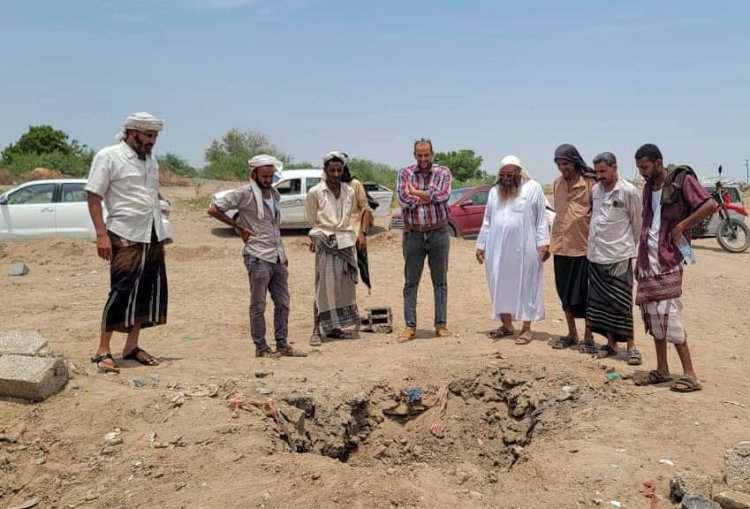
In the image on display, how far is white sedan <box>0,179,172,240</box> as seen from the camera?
483 inches

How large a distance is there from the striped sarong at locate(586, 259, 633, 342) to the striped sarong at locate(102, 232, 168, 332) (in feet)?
11.6

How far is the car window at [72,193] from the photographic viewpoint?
12.5 m

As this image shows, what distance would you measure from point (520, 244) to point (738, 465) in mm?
3089

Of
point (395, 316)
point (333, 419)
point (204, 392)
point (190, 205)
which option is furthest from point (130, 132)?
point (190, 205)

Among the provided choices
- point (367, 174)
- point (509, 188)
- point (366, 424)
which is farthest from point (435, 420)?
point (367, 174)

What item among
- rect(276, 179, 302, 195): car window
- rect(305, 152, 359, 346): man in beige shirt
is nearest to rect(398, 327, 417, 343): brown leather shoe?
rect(305, 152, 359, 346): man in beige shirt

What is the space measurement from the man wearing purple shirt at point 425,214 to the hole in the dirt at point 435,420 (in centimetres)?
137

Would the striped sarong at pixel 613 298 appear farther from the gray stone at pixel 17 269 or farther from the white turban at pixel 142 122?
the gray stone at pixel 17 269

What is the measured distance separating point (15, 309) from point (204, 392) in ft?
16.1

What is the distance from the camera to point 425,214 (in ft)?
19.9

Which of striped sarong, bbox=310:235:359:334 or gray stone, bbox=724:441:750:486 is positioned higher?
striped sarong, bbox=310:235:359:334

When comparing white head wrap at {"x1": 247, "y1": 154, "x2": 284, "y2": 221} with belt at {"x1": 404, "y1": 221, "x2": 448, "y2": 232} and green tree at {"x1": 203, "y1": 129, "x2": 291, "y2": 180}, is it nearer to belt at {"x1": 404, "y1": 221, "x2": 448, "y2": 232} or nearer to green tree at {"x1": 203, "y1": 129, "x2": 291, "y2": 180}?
belt at {"x1": 404, "y1": 221, "x2": 448, "y2": 232}

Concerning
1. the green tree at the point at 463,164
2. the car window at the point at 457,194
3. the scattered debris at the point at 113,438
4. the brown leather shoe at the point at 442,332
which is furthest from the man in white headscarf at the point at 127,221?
the green tree at the point at 463,164

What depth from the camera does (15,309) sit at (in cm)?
786
